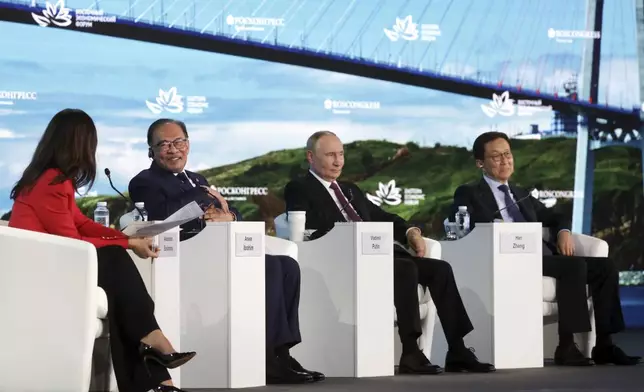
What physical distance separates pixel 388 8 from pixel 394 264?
2839 millimetres

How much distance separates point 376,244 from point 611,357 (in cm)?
134

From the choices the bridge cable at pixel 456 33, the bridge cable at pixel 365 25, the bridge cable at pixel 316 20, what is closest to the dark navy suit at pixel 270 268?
the bridge cable at pixel 316 20

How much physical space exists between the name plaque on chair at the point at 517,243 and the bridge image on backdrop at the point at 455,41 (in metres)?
2.32

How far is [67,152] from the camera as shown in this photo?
14.7ft

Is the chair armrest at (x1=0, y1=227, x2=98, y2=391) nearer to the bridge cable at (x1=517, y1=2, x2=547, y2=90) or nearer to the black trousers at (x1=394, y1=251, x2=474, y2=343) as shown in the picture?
the black trousers at (x1=394, y1=251, x2=474, y2=343)

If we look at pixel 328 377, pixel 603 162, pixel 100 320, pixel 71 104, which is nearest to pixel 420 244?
pixel 328 377

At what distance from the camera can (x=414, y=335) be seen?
554cm

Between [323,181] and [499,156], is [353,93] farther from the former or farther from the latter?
[323,181]

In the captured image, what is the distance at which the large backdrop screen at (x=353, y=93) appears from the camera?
7.18m

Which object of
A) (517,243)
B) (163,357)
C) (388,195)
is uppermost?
(388,195)

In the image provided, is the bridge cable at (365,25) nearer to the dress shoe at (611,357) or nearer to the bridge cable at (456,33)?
the bridge cable at (456,33)

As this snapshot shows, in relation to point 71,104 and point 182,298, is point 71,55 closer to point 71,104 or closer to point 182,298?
point 71,104

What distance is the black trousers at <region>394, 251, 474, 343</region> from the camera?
18.4 feet

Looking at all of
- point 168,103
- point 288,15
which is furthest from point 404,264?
point 288,15
